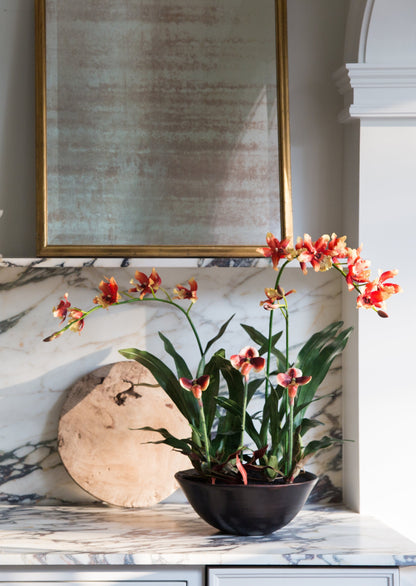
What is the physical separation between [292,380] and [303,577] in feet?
1.32

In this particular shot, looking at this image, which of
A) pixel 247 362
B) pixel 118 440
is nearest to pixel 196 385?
pixel 247 362

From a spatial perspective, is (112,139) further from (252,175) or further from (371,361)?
(371,361)

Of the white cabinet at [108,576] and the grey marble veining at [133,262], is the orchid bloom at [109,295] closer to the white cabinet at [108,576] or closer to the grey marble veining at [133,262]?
the grey marble veining at [133,262]

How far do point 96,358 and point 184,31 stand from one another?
0.89 meters

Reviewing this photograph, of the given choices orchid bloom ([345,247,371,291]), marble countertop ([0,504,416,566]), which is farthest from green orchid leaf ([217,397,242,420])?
orchid bloom ([345,247,371,291])

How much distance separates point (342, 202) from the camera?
1.91 meters

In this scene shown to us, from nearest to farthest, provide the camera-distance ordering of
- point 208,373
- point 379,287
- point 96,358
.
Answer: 1. point 379,287
2. point 208,373
3. point 96,358

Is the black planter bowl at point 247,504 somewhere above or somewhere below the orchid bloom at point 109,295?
below

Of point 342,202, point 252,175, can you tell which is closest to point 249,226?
point 252,175

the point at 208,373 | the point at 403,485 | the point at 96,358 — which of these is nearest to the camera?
the point at 208,373

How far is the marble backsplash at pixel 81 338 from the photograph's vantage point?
188 cm

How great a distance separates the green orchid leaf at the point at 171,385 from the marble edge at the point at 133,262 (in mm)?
226

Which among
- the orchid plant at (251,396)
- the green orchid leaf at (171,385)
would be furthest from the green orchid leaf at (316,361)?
the green orchid leaf at (171,385)

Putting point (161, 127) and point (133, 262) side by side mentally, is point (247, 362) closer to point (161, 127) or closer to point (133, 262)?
point (133, 262)
